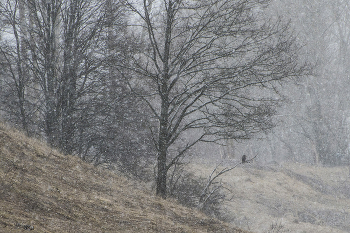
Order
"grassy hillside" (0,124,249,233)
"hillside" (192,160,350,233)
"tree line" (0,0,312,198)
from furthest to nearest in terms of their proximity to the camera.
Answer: "hillside" (192,160,350,233) → "tree line" (0,0,312,198) → "grassy hillside" (0,124,249,233)

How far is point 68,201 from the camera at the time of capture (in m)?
5.32

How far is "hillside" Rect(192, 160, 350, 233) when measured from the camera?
14.6 m

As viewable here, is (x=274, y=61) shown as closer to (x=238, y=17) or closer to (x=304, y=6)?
(x=238, y=17)

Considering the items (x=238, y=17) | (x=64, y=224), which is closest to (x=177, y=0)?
(x=238, y=17)

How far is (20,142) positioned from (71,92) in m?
4.08

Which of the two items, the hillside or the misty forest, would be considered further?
the hillside

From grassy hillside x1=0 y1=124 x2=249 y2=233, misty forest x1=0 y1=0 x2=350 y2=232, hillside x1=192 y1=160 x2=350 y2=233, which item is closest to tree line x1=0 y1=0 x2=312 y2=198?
misty forest x1=0 y1=0 x2=350 y2=232

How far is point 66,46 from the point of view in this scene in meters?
11.2

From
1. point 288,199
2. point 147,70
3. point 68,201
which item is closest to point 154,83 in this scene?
point 147,70

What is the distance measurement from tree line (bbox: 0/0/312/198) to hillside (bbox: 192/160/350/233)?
4484mm

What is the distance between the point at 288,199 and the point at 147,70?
1181 cm

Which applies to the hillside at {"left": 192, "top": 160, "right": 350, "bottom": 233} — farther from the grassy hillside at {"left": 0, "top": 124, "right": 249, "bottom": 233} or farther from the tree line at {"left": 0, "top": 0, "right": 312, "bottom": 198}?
the grassy hillside at {"left": 0, "top": 124, "right": 249, "bottom": 233}

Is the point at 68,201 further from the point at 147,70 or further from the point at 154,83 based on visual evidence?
the point at 154,83

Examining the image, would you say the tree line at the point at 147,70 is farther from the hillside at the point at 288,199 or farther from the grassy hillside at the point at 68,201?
the hillside at the point at 288,199
